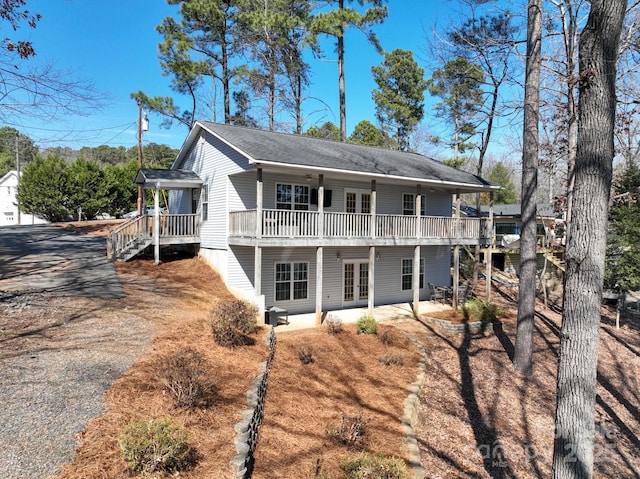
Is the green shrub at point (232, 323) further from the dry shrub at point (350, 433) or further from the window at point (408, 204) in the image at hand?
the window at point (408, 204)

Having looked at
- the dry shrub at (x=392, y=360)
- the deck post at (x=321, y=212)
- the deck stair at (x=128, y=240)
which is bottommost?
the dry shrub at (x=392, y=360)

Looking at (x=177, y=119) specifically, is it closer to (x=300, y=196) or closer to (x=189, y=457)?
(x=300, y=196)

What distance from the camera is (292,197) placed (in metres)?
14.8

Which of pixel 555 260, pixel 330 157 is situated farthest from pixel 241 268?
pixel 555 260

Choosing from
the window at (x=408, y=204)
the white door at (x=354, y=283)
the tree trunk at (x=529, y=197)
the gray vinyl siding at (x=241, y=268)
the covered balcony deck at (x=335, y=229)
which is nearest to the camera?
the tree trunk at (x=529, y=197)

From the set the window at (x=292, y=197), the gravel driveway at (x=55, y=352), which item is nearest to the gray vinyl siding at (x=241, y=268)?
the window at (x=292, y=197)

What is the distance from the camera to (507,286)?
2283 centimetres

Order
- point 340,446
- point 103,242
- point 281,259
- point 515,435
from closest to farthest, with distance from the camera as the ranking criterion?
point 340,446, point 515,435, point 281,259, point 103,242

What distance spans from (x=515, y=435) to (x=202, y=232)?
13.2 metres

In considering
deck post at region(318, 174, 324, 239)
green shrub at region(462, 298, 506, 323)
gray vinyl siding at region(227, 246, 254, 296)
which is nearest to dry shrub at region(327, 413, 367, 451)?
deck post at region(318, 174, 324, 239)

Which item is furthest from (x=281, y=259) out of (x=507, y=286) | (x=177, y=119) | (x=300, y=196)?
(x=177, y=119)

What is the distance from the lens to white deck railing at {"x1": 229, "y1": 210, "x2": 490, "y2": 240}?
12.7 metres

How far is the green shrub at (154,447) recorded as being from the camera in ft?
13.0

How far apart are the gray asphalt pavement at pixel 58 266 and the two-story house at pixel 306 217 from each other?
287 cm
